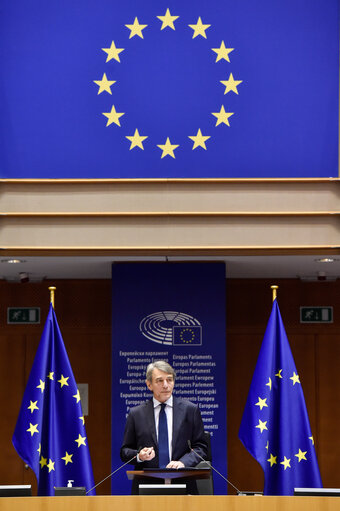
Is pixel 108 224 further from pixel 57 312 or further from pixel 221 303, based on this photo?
pixel 57 312

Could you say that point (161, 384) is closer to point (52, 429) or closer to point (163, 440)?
point (163, 440)

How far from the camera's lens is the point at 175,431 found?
758cm

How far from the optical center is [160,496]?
6.17 meters

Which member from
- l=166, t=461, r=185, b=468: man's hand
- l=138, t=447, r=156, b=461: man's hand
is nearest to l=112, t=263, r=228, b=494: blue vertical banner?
l=138, t=447, r=156, b=461: man's hand

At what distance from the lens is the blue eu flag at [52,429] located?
8078mm

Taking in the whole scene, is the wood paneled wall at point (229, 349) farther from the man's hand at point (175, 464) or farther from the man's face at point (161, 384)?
the man's hand at point (175, 464)

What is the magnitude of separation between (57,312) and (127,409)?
2.00 meters

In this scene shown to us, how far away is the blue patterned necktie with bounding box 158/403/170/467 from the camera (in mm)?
7531
